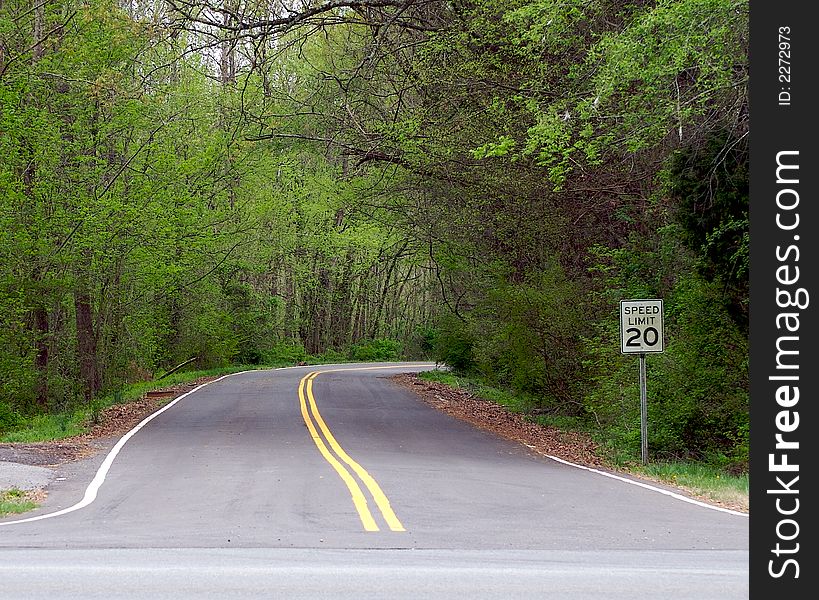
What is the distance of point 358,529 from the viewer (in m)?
10.4

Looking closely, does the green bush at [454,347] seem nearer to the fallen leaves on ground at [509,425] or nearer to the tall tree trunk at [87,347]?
the fallen leaves on ground at [509,425]

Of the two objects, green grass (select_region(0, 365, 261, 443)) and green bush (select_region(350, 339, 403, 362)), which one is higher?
green bush (select_region(350, 339, 403, 362))

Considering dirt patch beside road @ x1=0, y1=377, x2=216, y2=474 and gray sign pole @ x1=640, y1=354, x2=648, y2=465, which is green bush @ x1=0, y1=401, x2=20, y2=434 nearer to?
dirt patch beside road @ x1=0, y1=377, x2=216, y2=474

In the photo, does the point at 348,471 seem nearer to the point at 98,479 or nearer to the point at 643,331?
the point at 98,479

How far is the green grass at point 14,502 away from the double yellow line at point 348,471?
3.98m

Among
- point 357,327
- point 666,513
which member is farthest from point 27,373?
point 357,327

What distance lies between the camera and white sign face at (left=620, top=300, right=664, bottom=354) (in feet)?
57.8

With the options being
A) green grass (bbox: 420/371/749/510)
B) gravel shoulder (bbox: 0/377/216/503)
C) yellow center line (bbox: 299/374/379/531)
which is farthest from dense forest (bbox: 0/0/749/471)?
yellow center line (bbox: 299/374/379/531)

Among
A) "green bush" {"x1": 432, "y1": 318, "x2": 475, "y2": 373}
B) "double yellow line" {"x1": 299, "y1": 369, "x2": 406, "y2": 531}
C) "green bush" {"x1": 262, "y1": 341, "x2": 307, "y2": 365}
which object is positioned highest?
"green bush" {"x1": 432, "y1": 318, "x2": 475, "y2": 373}

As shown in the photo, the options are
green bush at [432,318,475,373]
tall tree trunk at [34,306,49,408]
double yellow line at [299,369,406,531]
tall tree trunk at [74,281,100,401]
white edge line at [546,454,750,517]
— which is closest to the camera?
double yellow line at [299,369,406,531]

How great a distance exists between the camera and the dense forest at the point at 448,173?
16969 millimetres

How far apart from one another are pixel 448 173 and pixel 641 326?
26.4 feet

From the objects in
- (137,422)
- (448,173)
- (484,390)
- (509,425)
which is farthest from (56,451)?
(484,390)

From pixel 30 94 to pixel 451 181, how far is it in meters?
10.9
